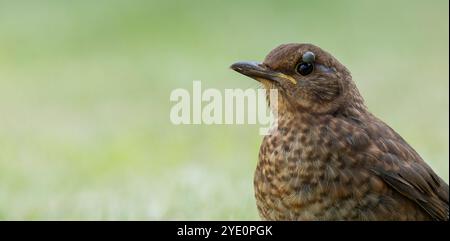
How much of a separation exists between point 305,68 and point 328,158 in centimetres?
59

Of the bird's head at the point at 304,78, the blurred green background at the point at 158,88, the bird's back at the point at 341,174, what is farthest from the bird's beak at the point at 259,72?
the blurred green background at the point at 158,88

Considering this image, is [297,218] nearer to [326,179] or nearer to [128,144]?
[326,179]

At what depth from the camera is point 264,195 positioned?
6.22 meters

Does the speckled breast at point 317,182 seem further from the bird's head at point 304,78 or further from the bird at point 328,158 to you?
the bird's head at point 304,78

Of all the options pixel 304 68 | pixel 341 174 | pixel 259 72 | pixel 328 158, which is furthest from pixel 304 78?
pixel 341 174

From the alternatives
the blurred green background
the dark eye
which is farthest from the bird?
the blurred green background

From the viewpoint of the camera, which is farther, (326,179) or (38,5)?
(38,5)

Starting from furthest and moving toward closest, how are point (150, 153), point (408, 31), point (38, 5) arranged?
point (38, 5) < point (408, 31) < point (150, 153)

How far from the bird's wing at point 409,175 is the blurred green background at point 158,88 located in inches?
61.9

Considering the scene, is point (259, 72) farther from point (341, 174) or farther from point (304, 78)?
point (341, 174)

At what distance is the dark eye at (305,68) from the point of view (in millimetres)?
6411

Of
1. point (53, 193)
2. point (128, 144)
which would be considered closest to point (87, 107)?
point (128, 144)

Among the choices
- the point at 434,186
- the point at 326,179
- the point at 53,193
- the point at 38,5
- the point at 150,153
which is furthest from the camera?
the point at 38,5

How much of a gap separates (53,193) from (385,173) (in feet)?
11.3
